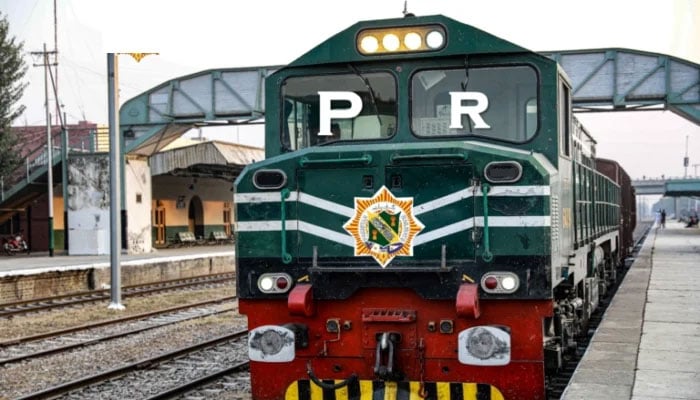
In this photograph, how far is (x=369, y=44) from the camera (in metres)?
7.05

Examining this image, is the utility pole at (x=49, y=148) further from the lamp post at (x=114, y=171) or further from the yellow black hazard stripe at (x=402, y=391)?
the yellow black hazard stripe at (x=402, y=391)

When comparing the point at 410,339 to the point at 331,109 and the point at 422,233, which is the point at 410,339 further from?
the point at 331,109

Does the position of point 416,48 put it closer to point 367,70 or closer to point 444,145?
point 367,70

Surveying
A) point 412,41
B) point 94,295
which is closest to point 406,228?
point 412,41

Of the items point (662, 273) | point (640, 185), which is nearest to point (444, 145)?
point (662, 273)

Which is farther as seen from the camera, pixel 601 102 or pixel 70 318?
pixel 601 102

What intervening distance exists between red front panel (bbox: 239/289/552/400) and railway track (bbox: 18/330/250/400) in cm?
271

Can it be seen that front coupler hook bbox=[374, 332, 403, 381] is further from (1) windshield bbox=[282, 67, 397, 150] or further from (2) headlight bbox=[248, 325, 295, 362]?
(1) windshield bbox=[282, 67, 397, 150]

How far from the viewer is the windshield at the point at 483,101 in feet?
22.5

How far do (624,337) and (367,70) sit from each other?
523cm

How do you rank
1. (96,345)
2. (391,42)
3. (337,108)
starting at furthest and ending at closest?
(96,345), (337,108), (391,42)

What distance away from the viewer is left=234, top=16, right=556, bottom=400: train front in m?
6.35

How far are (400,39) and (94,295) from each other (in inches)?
621

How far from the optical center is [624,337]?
10.3 metres
